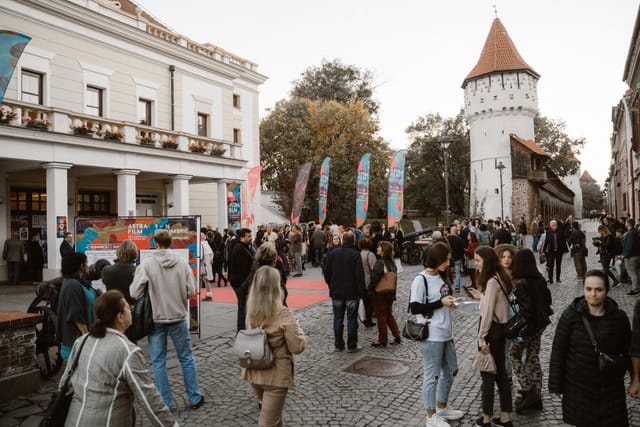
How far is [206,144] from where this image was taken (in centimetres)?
2289

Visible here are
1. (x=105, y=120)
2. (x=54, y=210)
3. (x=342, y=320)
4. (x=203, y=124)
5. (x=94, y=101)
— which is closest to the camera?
Result: (x=342, y=320)

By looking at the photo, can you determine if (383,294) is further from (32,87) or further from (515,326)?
(32,87)

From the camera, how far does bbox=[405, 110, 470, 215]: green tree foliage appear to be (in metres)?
58.8

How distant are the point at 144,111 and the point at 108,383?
22639 mm

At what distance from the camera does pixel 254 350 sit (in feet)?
11.6

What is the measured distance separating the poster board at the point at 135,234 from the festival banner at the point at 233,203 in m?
14.7

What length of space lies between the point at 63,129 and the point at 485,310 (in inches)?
642

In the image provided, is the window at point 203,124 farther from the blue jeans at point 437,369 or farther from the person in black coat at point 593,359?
the person in black coat at point 593,359

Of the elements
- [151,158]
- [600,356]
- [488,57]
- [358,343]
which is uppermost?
[488,57]

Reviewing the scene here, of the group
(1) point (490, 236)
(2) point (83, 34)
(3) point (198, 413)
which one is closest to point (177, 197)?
(2) point (83, 34)

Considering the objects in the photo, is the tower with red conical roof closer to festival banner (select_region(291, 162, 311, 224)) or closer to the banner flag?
festival banner (select_region(291, 162, 311, 224))

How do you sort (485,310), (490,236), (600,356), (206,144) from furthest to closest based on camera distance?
(206,144), (490,236), (485,310), (600,356)

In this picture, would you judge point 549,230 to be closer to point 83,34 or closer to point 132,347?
point 132,347

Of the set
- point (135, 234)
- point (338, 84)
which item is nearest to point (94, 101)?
point (135, 234)
